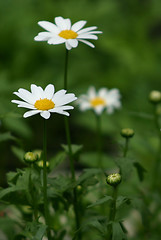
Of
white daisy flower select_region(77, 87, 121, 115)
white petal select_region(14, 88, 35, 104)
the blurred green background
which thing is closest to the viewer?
white petal select_region(14, 88, 35, 104)

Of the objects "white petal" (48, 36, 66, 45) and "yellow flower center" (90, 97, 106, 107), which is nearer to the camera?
"white petal" (48, 36, 66, 45)

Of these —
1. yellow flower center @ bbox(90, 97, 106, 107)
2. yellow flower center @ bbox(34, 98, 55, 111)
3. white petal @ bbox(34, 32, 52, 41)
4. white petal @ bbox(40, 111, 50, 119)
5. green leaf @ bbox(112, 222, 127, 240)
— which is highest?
white petal @ bbox(34, 32, 52, 41)

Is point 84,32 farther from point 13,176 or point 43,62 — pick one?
point 43,62

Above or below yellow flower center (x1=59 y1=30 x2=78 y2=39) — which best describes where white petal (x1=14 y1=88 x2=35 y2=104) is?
below

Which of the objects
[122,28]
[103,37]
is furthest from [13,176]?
[122,28]

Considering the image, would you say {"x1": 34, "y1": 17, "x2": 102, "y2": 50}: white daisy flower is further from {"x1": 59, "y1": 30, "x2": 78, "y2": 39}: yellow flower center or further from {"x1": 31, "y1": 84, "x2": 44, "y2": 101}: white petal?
{"x1": 31, "y1": 84, "x2": 44, "y2": 101}: white petal

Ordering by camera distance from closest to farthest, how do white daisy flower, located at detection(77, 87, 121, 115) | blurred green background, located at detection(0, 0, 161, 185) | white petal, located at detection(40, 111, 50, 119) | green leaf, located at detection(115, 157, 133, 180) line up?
white petal, located at detection(40, 111, 50, 119) < green leaf, located at detection(115, 157, 133, 180) < white daisy flower, located at detection(77, 87, 121, 115) < blurred green background, located at detection(0, 0, 161, 185)

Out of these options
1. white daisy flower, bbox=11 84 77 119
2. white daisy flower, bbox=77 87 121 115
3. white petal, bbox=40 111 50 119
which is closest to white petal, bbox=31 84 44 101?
white daisy flower, bbox=11 84 77 119
